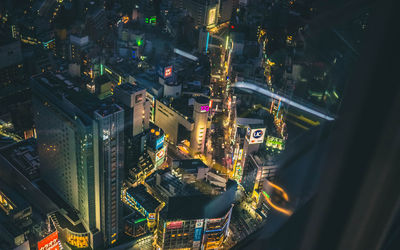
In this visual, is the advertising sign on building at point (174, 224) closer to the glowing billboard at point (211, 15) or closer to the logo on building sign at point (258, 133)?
the logo on building sign at point (258, 133)


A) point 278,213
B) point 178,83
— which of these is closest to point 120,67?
point 178,83

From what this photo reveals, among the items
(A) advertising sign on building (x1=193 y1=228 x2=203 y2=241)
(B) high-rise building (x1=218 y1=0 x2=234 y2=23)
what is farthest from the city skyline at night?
(B) high-rise building (x1=218 y1=0 x2=234 y2=23)

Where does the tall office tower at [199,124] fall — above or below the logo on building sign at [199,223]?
above

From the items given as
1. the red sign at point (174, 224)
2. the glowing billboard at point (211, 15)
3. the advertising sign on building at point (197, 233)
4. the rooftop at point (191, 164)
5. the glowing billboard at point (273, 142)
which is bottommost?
the advertising sign on building at point (197, 233)

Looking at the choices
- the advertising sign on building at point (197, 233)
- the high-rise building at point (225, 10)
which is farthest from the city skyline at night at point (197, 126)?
the high-rise building at point (225, 10)

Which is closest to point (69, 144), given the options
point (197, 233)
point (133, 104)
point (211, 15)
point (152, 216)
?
point (152, 216)

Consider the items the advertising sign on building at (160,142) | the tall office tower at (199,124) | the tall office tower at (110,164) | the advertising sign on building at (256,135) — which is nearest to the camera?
the tall office tower at (110,164)
